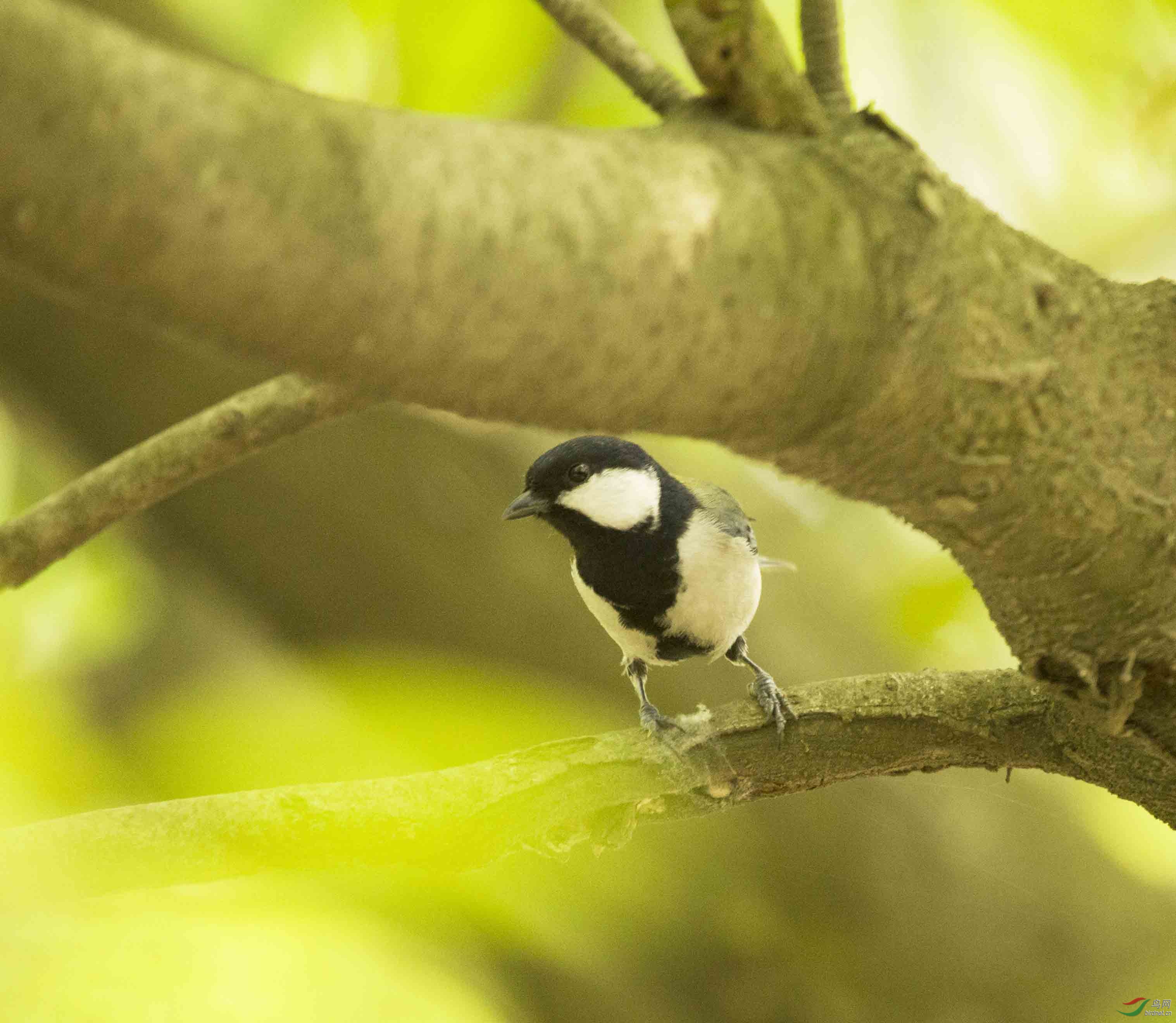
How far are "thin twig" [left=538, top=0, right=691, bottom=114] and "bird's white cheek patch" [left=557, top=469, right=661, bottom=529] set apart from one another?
2.40 feet

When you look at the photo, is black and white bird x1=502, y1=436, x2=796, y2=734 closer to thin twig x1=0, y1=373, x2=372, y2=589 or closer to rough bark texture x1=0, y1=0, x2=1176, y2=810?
thin twig x1=0, y1=373, x2=372, y2=589

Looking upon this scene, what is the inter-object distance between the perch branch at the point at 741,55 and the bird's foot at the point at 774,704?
64 cm

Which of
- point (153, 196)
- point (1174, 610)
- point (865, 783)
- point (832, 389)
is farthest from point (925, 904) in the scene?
point (153, 196)

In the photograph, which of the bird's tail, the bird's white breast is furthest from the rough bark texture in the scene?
the bird's tail

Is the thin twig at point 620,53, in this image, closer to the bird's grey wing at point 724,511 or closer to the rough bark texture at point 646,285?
the rough bark texture at point 646,285

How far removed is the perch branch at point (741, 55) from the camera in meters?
0.52

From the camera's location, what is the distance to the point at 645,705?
1.40 metres

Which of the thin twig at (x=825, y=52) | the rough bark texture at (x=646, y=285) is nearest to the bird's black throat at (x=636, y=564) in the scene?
the rough bark texture at (x=646, y=285)

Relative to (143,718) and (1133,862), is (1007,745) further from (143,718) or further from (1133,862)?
(143,718)

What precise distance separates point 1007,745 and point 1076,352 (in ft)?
1.55

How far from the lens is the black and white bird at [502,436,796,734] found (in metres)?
1.35

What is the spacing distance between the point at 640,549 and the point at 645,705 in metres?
0.20

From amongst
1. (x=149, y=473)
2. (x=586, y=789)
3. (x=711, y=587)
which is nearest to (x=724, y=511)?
(x=711, y=587)

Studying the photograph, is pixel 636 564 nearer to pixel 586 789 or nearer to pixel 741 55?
pixel 586 789
